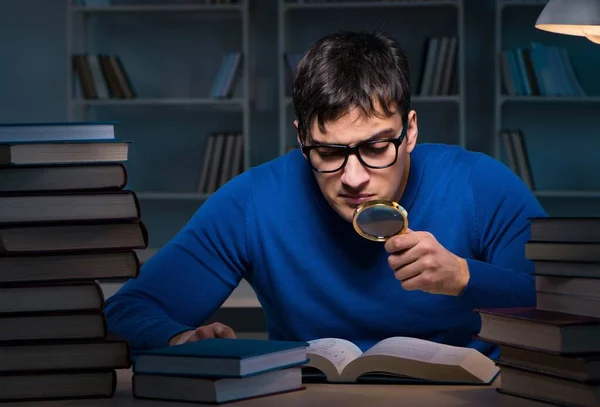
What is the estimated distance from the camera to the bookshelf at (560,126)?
17.4 ft

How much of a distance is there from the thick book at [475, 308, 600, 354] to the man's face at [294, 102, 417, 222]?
16.1 inches

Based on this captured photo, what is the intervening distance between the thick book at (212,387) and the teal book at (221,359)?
10 millimetres

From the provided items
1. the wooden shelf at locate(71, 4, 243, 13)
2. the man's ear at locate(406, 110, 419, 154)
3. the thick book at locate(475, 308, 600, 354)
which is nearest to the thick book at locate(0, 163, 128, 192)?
the thick book at locate(475, 308, 600, 354)

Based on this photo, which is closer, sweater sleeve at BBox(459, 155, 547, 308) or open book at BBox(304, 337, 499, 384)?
open book at BBox(304, 337, 499, 384)

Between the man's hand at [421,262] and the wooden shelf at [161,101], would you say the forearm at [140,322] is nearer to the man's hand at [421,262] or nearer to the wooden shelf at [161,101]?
the man's hand at [421,262]

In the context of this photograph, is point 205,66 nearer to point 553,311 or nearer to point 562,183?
point 562,183

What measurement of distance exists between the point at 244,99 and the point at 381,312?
316cm

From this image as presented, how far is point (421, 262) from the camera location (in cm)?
161

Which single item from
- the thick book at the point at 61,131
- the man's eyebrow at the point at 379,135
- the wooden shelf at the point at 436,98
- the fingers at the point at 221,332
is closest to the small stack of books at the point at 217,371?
the fingers at the point at 221,332

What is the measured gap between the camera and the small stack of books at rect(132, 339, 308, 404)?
138cm

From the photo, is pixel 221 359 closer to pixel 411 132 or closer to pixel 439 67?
pixel 411 132

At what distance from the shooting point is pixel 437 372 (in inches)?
59.9

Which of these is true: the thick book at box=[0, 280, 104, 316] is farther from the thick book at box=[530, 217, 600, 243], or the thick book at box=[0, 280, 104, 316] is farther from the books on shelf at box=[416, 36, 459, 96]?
the books on shelf at box=[416, 36, 459, 96]

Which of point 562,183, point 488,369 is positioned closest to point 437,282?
point 488,369
